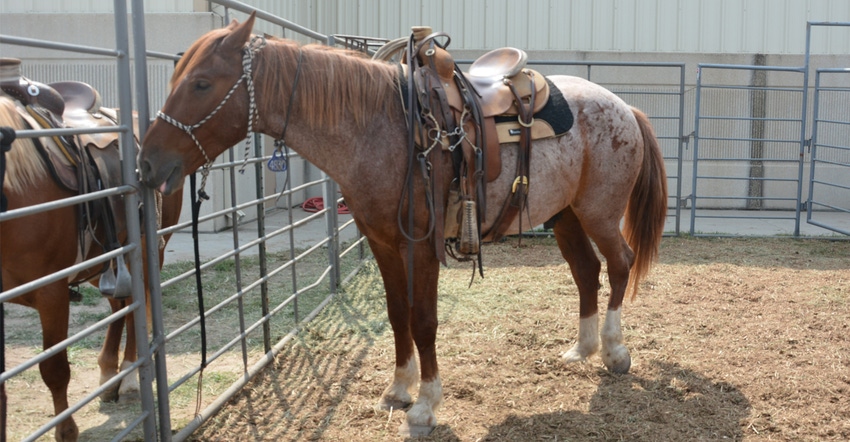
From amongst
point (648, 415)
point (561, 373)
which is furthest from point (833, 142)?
point (648, 415)

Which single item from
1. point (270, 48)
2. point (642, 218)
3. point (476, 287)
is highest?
point (270, 48)

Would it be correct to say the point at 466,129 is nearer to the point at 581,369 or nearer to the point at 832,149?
the point at 581,369

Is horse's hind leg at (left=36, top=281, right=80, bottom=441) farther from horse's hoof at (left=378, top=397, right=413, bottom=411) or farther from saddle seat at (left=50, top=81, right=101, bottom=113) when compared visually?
horse's hoof at (left=378, top=397, right=413, bottom=411)

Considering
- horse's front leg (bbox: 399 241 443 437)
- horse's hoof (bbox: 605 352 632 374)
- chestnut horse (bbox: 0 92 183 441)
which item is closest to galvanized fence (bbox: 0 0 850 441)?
chestnut horse (bbox: 0 92 183 441)

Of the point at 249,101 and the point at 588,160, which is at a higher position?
the point at 249,101

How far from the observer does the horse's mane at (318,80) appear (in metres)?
2.66

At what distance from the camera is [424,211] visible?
296 cm

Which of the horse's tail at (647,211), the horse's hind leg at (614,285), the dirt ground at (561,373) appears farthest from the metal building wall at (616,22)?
the horse's hind leg at (614,285)

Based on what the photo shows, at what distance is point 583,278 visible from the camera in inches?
153

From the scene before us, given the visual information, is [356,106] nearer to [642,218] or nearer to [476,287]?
[642,218]

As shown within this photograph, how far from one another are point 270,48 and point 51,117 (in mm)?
904

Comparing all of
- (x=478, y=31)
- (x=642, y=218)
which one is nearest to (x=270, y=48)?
(x=642, y=218)

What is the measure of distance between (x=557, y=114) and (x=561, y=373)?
132cm

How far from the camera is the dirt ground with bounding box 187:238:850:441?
3109 mm
